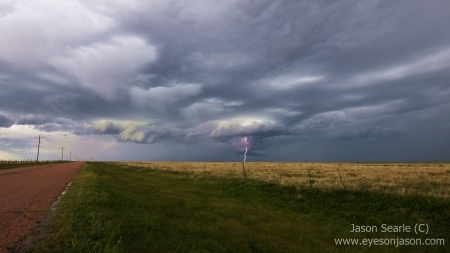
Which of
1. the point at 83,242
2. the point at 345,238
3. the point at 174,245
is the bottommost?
the point at 345,238

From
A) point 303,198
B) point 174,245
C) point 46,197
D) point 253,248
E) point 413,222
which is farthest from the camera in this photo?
point 303,198

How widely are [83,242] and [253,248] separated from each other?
4830 mm

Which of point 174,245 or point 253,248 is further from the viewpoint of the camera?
point 253,248

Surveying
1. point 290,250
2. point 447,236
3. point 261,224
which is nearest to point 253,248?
point 290,250

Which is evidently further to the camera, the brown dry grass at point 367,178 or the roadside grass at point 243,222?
the brown dry grass at point 367,178

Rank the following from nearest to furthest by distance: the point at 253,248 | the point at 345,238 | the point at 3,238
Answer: the point at 3,238 < the point at 253,248 < the point at 345,238

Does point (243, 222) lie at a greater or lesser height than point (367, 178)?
lesser

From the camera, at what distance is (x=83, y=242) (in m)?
6.35

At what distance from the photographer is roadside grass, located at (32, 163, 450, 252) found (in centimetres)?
736

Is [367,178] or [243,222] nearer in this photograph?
[243,222]

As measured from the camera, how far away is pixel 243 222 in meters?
12.4

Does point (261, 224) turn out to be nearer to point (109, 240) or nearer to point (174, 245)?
point (174, 245)

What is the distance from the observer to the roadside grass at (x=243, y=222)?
24.2 feet

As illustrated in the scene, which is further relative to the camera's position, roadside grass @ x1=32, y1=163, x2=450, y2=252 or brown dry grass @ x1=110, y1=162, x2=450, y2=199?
brown dry grass @ x1=110, y1=162, x2=450, y2=199
